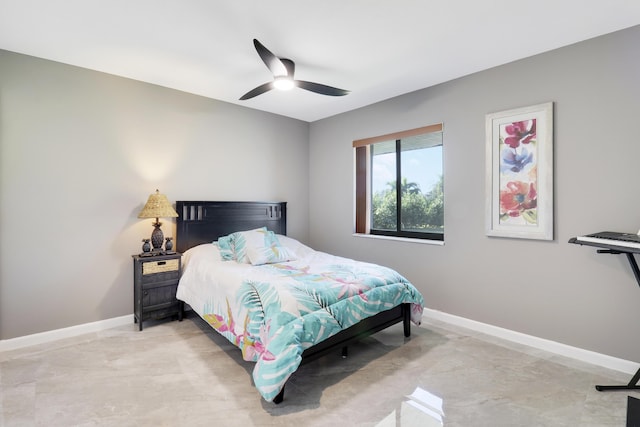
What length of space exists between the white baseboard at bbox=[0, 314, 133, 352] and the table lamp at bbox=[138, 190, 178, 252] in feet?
2.76

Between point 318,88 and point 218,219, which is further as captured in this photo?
point 218,219

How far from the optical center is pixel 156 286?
336 centimetres

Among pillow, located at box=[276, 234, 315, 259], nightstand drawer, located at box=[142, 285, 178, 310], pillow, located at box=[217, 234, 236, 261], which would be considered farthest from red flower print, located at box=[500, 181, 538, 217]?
nightstand drawer, located at box=[142, 285, 178, 310]

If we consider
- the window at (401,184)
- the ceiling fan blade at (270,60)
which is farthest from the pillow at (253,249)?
the ceiling fan blade at (270,60)

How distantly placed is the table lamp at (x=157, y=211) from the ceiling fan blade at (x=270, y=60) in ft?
5.92

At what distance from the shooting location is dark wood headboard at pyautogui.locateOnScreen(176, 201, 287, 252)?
12.4ft

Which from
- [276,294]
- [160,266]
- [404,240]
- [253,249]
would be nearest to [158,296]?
[160,266]

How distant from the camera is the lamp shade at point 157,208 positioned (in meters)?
3.29

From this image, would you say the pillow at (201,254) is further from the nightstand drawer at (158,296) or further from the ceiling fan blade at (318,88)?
the ceiling fan blade at (318,88)

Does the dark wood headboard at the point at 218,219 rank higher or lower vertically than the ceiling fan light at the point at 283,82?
lower

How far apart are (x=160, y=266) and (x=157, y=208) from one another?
0.62 metres

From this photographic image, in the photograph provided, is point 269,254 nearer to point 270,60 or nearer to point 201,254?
point 201,254

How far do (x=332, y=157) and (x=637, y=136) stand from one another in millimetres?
3241

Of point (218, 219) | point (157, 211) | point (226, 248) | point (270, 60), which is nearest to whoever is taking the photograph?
point (270, 60)
